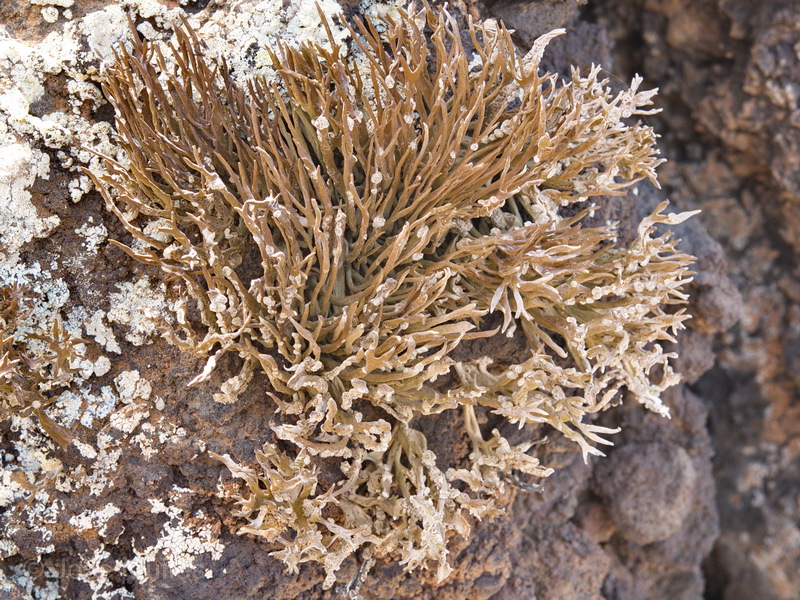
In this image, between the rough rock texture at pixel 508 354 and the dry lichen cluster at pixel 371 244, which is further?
the rough rock texture at pixel 508 354

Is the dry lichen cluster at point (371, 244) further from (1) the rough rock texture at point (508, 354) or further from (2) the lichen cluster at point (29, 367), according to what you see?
(2) the lichen cluster at point (29, 367)

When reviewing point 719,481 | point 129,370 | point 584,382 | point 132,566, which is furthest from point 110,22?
point 719,481

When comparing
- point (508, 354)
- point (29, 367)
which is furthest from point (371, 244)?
point (29, 367)

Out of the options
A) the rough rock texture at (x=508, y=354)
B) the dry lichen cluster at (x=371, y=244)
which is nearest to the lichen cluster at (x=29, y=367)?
the rough rock texture at (x=508, y=354)

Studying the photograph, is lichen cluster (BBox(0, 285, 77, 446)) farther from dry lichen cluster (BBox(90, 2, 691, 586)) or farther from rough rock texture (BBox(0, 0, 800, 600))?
dry lichen cluster (BBox(90, 2, 691, 586))
